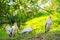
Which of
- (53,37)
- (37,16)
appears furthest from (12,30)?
(37,16)

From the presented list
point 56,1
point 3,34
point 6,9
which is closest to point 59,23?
point 56,1

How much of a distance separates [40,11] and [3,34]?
2765 millimetres

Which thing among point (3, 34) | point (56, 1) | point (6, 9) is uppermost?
point (6, 9)

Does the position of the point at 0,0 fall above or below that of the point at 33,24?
above

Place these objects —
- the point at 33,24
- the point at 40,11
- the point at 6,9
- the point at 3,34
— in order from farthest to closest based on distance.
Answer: the point at 40,11 → the point at 33,24 → the point at 3,34 → the point at 6,9

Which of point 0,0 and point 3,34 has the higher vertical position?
point 0,0

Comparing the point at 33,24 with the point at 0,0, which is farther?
the point at 33,24

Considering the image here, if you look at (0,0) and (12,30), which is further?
(12,30)

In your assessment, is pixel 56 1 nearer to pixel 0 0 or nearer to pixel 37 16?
pixel 37 16

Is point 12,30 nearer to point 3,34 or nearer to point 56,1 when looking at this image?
point 3,34

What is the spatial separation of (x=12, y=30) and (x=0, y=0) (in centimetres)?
178

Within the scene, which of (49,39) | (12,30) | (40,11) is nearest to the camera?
(49,39)

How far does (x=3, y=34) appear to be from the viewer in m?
13.5

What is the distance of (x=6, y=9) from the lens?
1012 centimetres
